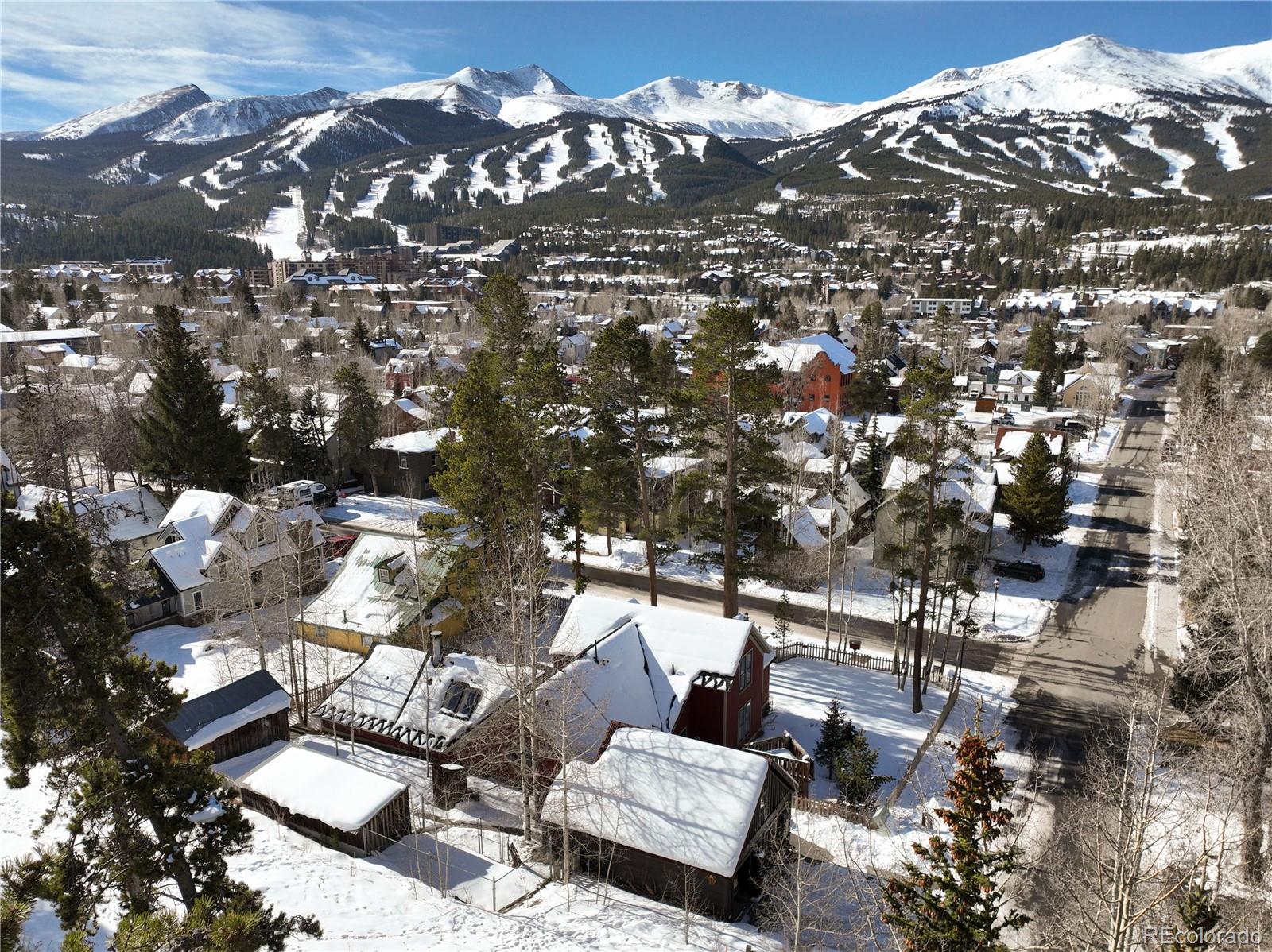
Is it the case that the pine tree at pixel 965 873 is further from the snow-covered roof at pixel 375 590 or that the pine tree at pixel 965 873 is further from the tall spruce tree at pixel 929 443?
the snow-covered roof at pixel 375 590

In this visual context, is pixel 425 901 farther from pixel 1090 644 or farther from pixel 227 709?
pixel 1090 644

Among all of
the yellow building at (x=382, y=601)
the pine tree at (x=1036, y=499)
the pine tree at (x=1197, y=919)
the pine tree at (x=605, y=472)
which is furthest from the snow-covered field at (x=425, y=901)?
the pine tree at (x=1036, y=499)

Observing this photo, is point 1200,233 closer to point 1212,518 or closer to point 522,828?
point 1212,518

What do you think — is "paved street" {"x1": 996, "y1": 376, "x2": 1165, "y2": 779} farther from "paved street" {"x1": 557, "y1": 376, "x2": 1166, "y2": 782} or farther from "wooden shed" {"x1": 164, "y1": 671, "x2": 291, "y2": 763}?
"wooden shed" {"x1": 164, "y1": 671, "x2": 291, "y2": 763}

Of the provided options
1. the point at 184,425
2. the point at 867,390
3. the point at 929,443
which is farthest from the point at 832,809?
the point at 867,390

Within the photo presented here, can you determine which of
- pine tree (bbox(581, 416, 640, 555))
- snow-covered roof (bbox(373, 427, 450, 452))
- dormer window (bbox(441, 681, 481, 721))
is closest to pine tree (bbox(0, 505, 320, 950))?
dormer window (bbox(441, 681, 481, 721))

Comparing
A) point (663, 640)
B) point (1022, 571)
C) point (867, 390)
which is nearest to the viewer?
point (663, 640)

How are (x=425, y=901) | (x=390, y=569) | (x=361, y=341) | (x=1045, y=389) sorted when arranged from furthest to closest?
(x=361, y=341) → (x=1045, y=389) → (x=390, y=569) → (x=425, y=901)
